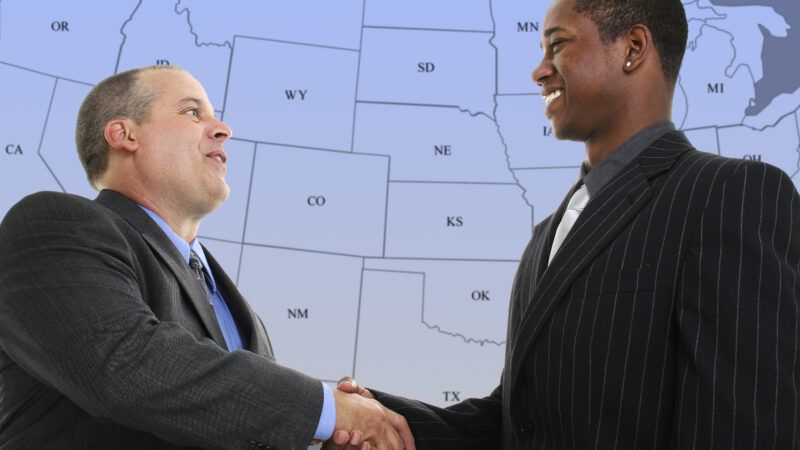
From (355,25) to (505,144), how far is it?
0.83 meters

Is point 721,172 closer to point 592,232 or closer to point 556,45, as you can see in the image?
point 592,232

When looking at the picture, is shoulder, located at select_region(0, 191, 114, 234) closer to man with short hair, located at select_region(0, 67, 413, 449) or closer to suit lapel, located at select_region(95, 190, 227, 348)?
man with short hair, located at select_region(0, 67, 413, 449)

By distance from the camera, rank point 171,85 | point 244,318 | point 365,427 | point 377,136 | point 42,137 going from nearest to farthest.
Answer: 1. point 365,427
2. point 244,318
3. point 171,85
4. point 42,137
5. point 377,136

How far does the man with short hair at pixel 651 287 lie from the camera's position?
4.30 ft

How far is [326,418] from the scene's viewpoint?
1.84m

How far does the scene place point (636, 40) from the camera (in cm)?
175

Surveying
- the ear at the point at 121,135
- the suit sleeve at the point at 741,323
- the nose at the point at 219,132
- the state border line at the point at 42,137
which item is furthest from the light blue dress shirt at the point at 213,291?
the state border line at the point at 42,137

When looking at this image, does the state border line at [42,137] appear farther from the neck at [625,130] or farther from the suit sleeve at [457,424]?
the neck at [625,130]

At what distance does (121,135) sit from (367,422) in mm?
992

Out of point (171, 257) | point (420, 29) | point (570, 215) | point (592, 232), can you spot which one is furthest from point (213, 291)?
point (420, 29)

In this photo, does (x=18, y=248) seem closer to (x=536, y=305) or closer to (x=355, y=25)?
(x=536, y=305)

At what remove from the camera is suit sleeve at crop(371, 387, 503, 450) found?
2023 mm

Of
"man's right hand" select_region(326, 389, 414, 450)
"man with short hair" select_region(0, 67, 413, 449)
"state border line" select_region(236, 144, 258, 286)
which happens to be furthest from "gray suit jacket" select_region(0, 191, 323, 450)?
"state border line" select_region(236, 144, 258, 286)

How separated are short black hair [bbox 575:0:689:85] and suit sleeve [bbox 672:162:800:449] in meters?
0.45
